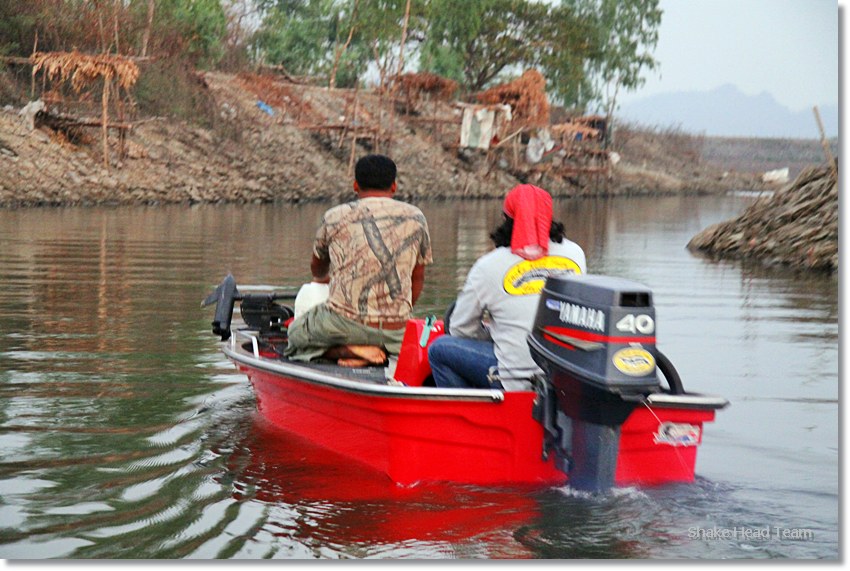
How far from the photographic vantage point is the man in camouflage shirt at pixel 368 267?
6.36 m

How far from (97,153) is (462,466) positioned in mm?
26922

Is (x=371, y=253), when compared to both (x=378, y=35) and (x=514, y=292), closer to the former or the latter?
(x=514, y=292)

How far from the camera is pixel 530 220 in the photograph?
17.7 ft

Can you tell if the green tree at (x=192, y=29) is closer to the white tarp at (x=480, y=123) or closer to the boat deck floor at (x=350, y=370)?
the white tarp at (x=480, y=123)

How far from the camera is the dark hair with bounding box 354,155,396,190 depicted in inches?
251

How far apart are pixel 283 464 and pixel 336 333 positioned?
732 mm

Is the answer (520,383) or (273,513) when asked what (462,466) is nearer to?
(520,383)

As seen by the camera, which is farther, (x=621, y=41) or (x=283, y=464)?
(x=621, y=41)

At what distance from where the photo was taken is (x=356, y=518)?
17.3 ft

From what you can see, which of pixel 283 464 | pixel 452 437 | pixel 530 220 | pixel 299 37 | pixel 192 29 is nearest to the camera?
pixel 530 220

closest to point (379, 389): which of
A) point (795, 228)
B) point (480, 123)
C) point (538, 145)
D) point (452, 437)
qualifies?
point (452, 437)

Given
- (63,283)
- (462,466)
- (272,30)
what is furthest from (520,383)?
(272,30)

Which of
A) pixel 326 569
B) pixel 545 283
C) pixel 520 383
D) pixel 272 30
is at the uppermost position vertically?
pixel 272 30

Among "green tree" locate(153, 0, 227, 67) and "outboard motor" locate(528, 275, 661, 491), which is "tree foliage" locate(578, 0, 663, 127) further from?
"outboard motor" locate(528, 275, 661, 491)
